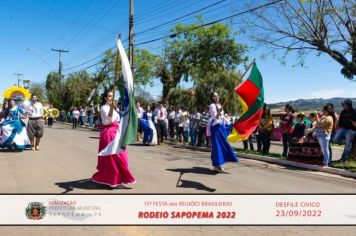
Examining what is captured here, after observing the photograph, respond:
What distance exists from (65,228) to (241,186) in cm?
403

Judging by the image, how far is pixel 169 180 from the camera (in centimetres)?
868

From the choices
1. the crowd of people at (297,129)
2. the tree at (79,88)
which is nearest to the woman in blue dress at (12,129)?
the crowd of people at (297,129)

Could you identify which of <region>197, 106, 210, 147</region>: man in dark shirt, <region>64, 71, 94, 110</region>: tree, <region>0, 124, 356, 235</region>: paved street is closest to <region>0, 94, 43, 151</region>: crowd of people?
<region>0, 124, 356, 235</region>: paved street

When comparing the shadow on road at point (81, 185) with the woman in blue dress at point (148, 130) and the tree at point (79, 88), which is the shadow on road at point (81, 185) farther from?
the tree at point (79, 88)

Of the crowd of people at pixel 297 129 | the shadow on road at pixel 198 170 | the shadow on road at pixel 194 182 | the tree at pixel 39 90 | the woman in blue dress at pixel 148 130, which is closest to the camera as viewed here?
the shadow on road at pixel 194 182

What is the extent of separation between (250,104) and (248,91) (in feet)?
1.00

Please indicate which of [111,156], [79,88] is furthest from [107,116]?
[79,88]

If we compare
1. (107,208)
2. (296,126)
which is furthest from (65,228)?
(296,126)

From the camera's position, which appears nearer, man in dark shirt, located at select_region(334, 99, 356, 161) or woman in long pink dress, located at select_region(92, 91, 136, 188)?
woman in long pink dress, located at select_region(92, 91, 136, 188)

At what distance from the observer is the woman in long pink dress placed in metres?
7.45

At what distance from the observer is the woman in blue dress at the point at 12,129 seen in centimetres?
1347

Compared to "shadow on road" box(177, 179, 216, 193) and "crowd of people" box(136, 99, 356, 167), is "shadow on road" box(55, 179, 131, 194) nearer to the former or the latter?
"shadow on road" box(177, 179, 216, 193)

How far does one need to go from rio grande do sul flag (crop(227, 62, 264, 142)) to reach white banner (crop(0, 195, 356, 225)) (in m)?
2.50

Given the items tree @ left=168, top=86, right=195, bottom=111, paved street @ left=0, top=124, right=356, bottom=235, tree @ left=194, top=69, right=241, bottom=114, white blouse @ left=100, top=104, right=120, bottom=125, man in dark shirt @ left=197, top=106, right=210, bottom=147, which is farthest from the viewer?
tree @ left=168, top=86, right=195, bottom=111
